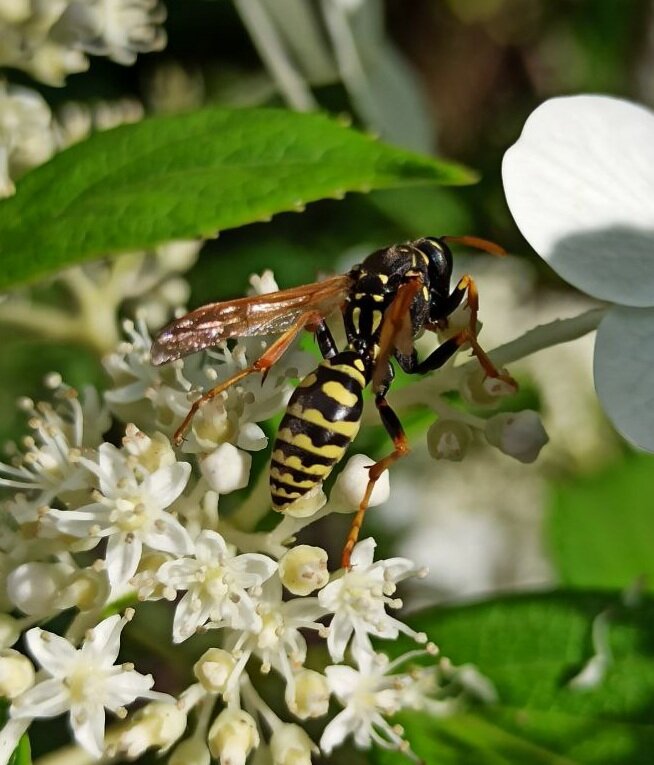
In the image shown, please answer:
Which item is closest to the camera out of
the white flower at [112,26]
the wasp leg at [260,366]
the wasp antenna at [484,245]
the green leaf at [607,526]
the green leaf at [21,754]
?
the green leaf at [21,754]

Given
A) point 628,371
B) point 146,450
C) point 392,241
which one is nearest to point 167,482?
point 146,450

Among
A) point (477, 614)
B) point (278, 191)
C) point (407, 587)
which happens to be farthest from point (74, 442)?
point (407, 587)

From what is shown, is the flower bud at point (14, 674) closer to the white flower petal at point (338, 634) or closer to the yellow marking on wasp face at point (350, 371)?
the white flower petal at point (338, 634)

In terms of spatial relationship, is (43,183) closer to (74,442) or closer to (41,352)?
(74,442)

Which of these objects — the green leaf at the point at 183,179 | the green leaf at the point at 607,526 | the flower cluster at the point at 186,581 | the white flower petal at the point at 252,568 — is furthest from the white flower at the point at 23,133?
the green leaf at the point at 607,526

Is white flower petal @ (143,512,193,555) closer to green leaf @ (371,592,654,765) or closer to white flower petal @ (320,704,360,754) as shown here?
white flower petal @ (320,704,360,754)

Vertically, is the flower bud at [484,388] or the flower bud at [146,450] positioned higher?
the flower bud at [146,450]

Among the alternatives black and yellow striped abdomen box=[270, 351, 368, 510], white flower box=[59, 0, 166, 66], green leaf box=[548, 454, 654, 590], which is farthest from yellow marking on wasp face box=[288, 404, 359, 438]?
green leaf box=[548, 454, 654, 590]

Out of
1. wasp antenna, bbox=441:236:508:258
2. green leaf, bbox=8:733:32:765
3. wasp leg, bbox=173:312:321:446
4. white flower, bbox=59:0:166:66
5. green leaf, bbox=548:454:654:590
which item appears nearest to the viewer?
green leaf, bbox=8:733:32:765
